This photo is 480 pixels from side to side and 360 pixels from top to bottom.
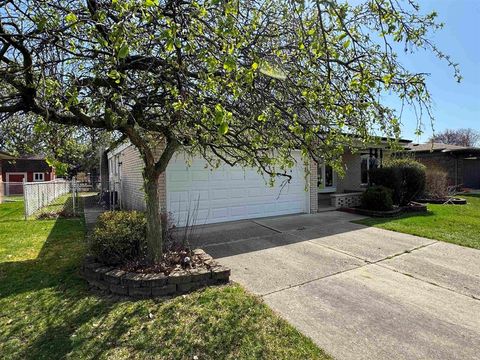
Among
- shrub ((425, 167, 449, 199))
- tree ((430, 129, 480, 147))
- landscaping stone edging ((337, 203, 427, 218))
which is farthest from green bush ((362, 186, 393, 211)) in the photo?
tree ((430, 129, 480, 147))

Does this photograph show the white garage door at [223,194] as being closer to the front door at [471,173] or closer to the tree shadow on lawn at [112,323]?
the tree shadow on lawn at [112,323]

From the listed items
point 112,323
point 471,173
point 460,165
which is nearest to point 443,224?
point 112,323

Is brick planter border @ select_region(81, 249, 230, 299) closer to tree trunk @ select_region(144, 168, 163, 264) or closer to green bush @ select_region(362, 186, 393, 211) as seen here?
tree trunk @ select_region(144, 168, 163, 264)

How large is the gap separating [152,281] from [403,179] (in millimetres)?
11021

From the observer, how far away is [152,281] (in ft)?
Result: 14.1

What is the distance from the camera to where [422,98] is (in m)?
3.55

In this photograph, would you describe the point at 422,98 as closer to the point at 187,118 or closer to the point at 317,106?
the point at 317,106

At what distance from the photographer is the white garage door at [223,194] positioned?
8828mm

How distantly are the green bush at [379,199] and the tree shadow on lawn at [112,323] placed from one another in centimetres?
812

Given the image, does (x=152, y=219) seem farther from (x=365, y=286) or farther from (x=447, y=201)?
(x=447, y=201)

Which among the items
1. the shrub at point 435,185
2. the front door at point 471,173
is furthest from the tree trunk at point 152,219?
the front door at point 471,173

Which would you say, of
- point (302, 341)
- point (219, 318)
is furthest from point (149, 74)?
point (302, 341)

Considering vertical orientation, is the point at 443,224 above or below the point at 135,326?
above

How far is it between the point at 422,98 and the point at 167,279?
157 inches
